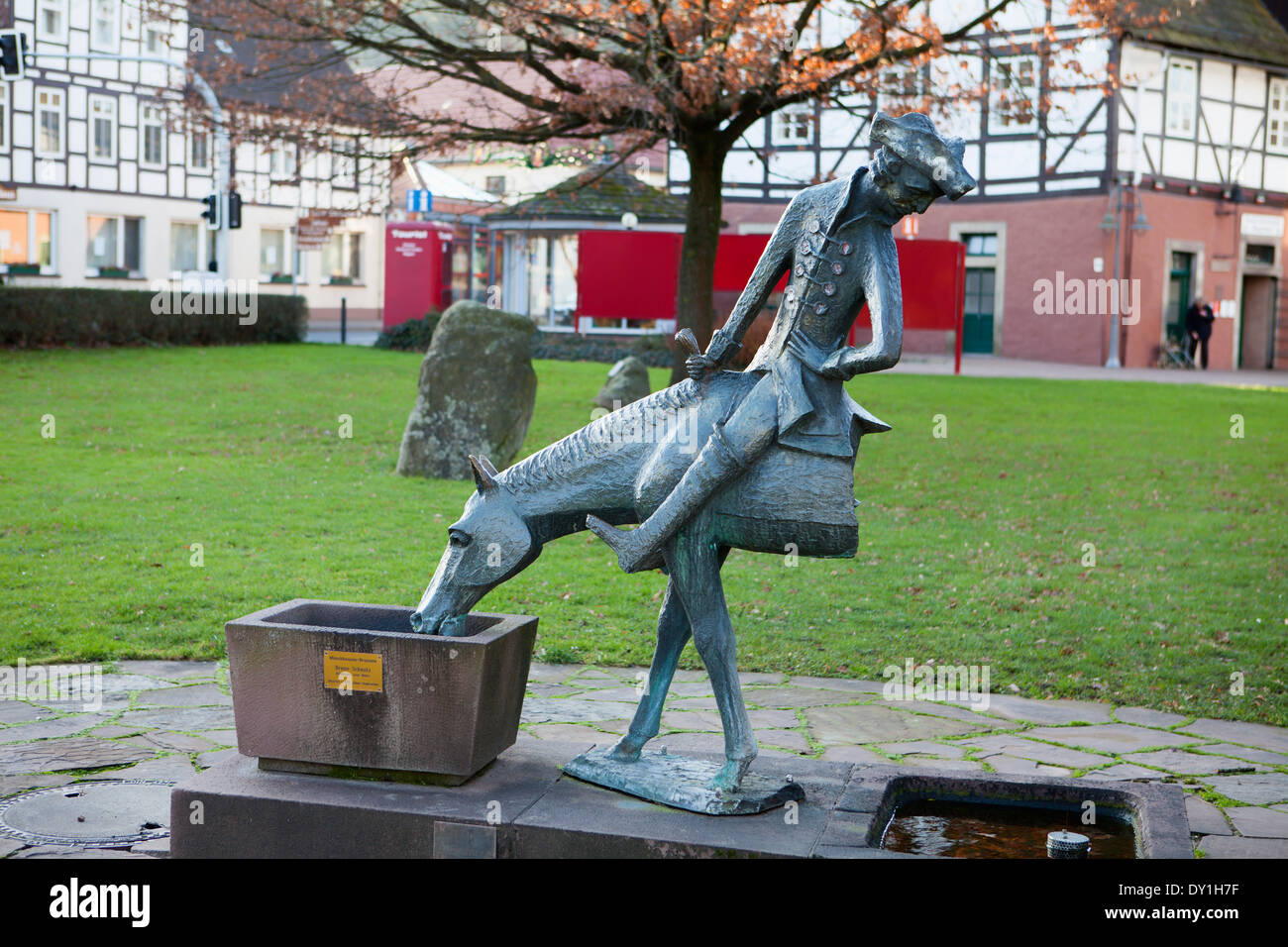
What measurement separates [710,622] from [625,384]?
42.1 ft

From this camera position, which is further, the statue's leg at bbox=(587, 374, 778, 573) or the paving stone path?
the paving stone path

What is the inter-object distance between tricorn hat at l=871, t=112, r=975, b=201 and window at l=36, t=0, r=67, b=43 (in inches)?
1380

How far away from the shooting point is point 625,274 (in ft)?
80.2

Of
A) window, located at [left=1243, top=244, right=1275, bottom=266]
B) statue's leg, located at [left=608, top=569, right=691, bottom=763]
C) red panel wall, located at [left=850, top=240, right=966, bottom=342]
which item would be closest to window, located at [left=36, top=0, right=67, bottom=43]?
red panel wall, located at [left=850, top=240, right=966, bottom=342]

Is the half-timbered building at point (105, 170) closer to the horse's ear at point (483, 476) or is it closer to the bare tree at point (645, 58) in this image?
the bare tree at point (645, 58)

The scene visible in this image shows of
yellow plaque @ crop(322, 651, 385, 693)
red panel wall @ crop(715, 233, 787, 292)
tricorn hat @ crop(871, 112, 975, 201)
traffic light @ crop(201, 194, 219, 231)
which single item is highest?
traffic light @ crop(201, 194, 219, 231)

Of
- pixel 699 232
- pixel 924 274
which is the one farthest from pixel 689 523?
pixel 924 274

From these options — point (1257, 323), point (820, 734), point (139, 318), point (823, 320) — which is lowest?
point (820, 734)

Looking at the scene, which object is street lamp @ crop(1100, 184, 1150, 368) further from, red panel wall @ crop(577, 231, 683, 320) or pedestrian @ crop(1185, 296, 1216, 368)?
red panel wall @ crop(577, 231, 683, 320)

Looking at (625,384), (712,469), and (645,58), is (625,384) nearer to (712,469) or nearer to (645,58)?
(645,58)

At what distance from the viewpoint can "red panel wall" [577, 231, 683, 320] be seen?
79.4 feet

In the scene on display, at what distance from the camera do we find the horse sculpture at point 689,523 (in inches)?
170

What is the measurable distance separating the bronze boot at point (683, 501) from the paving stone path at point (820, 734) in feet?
3.68
